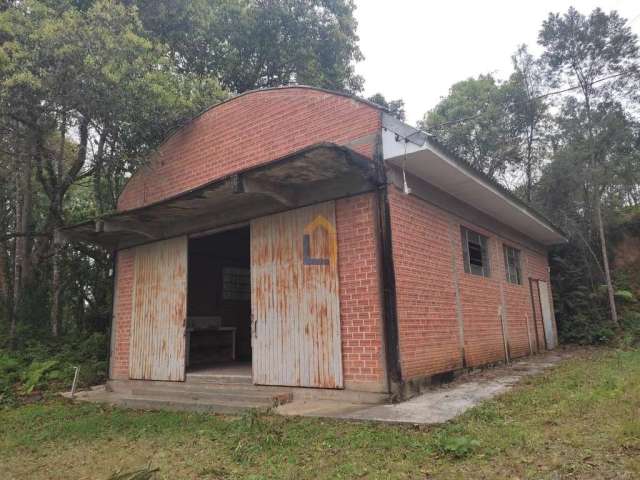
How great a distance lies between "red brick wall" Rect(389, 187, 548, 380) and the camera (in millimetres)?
6293

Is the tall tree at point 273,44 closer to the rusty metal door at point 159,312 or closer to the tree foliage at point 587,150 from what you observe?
the tree foliage at point 587,150

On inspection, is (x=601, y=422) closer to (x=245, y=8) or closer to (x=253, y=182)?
(x=253, y=182)

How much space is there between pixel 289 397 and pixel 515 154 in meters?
17.5

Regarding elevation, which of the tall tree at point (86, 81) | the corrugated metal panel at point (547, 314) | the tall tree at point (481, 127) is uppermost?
the tall tree at point (481, 127)

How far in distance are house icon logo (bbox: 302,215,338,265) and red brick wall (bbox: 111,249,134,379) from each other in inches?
176

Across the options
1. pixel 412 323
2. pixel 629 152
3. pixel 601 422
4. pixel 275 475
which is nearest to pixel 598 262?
pixel 629 152

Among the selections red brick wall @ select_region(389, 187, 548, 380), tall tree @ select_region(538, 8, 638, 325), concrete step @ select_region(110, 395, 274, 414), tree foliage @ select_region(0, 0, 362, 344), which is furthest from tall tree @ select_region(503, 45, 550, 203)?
concrete step @ select_region(110, 395, 274, 414)

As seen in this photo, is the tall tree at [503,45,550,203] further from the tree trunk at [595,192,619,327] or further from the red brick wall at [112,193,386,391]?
the red brick wall at [112,193,386,391]

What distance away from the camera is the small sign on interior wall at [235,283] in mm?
11625

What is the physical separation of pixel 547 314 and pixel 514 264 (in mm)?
3113

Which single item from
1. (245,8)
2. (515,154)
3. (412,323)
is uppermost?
(245,8)

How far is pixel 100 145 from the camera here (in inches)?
446

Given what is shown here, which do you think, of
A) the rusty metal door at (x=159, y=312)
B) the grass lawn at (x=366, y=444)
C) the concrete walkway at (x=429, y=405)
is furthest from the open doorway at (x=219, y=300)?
the concrete walkway at (x=429, y=405)

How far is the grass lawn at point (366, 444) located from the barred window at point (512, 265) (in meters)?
4.91
